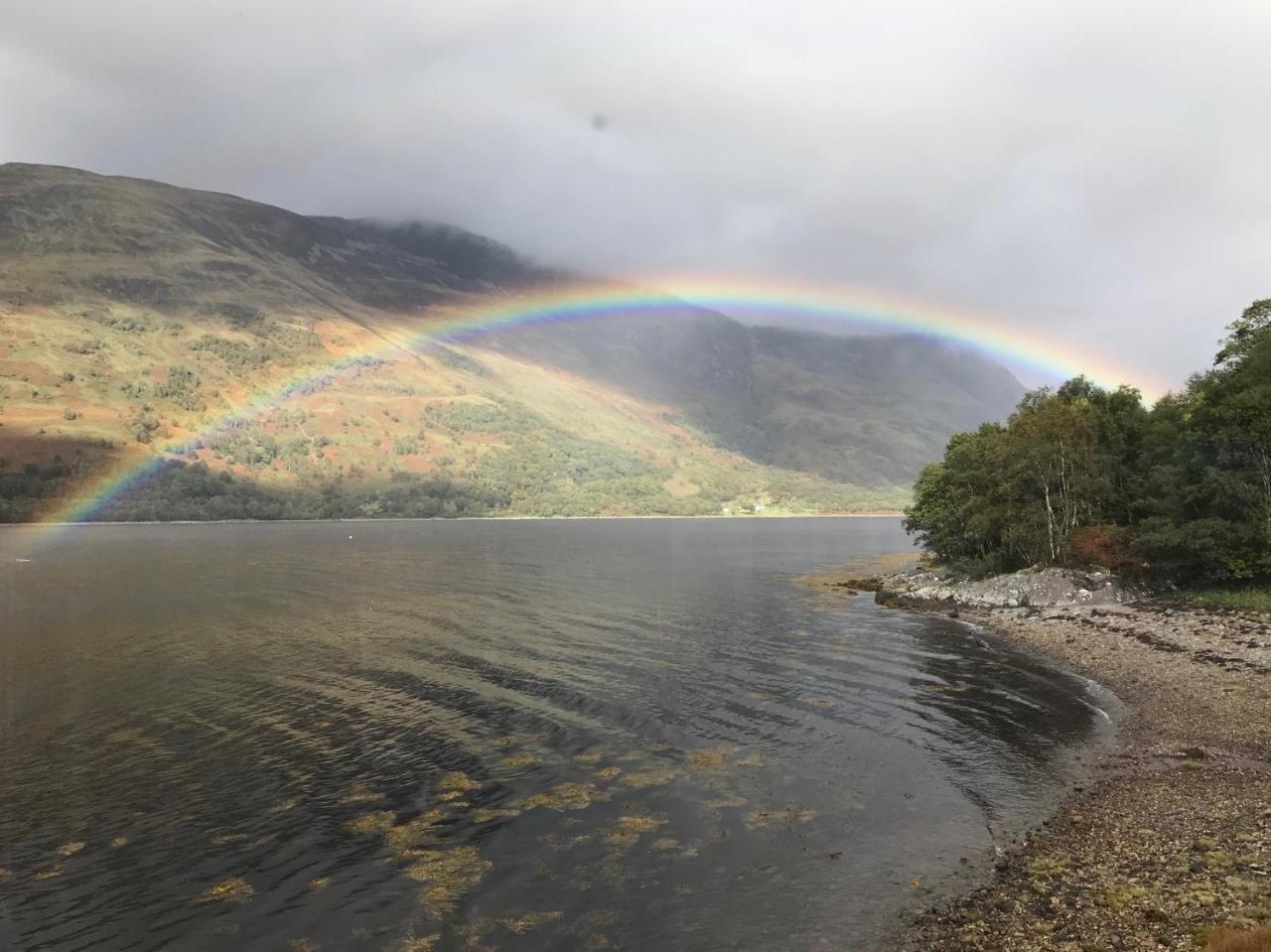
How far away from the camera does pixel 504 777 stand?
2697cm

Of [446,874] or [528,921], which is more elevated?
[528,921]

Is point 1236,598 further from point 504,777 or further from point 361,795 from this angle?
point 361,795

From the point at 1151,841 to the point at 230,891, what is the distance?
2506cm

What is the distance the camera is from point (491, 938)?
54.7 feet

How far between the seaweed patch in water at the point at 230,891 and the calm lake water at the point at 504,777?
111 millimetres

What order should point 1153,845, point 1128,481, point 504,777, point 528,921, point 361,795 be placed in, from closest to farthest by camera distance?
1. point 528,921
2. point 1153,845
3. point 361,795
4. point 504,777
5. point 1128,481

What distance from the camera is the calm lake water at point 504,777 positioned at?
18.0 meters

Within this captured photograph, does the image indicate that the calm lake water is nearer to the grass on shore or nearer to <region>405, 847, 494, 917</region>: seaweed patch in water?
<region>405, 847, 494, 917</region>: seaweed patch in water

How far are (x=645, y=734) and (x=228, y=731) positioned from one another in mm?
18905

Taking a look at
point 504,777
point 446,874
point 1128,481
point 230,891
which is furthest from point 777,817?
point 1128,481

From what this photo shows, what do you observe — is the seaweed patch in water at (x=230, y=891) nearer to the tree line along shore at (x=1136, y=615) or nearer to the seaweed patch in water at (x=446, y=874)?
the seaweed patch in water at (x=446, y=874)

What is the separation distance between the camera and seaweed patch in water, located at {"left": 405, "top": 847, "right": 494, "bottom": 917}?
1831cm

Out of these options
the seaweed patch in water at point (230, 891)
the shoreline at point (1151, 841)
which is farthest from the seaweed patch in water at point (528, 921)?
the shoreline at point (1151, 841)

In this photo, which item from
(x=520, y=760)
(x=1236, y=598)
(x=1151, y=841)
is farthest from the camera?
(x=1236, y=598)
